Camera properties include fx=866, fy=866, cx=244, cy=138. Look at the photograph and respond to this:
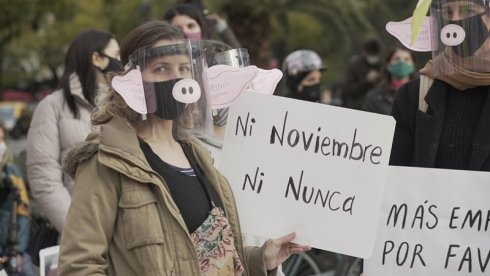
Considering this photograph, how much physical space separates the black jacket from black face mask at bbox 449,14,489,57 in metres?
0.26

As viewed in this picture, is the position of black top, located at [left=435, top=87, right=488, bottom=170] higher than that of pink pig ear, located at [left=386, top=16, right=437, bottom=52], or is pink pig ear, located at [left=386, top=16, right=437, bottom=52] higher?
pink pig ear, located at [left=386, top=16, right=437, bottom=52]

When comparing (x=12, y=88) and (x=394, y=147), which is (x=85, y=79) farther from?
(x=12, y=88)

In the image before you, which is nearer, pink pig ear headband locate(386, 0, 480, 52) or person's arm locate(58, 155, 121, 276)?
person's arm locate(58, 155, 121, 276)

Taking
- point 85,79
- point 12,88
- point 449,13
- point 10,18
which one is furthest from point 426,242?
point 12,88

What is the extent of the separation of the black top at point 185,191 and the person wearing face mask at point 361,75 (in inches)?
256

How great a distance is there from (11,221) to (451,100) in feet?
10.00

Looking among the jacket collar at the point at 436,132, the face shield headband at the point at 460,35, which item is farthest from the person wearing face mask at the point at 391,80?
the face shield headband at the point at 460,35

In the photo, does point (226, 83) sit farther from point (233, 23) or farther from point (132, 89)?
point (233, 23)

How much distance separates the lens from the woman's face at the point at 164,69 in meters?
2.78

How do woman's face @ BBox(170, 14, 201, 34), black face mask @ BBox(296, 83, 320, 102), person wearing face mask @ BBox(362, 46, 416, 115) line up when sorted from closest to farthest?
woman's face @ BBox(170, 14, 201, 34) → black face mask @ BBox(296, 83, 320, 102) → person wearing face mask @ BBox(362, 46, 416, 115)

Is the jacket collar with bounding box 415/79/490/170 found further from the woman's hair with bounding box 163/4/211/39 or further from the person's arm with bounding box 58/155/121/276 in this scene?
the woman's hair with bounding box 163/4/211/39

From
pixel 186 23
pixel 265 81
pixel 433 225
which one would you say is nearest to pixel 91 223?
pixel 265 81

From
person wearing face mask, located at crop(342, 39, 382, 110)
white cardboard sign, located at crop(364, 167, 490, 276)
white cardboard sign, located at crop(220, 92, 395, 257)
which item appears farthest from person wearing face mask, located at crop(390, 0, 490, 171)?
person wearing face mask, located at crop(342, 39, 382, 110)

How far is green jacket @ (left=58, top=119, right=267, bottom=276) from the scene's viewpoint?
260cm
